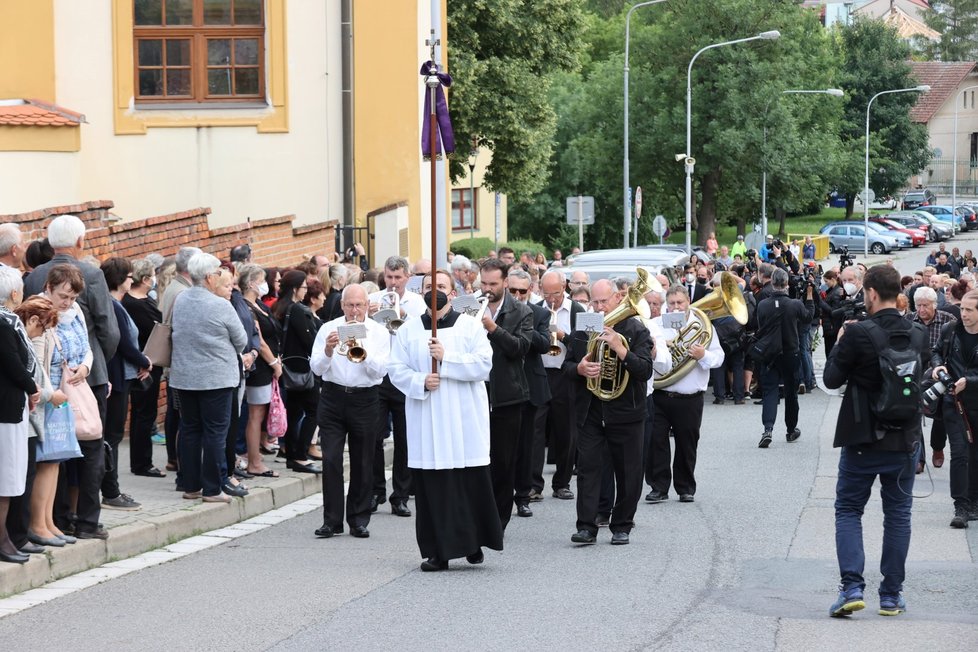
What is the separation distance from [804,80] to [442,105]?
52280mm

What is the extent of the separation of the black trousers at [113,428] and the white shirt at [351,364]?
156 cm

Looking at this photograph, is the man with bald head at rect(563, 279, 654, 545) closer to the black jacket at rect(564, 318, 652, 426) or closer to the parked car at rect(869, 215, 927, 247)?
the black jacket at rect(564, 318, 652, 426)

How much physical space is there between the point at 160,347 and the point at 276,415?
6.49ft

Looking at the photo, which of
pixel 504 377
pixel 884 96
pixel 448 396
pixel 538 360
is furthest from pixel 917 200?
pixel 448 396

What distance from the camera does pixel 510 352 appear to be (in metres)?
11.0

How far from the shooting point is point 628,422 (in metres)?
11.0

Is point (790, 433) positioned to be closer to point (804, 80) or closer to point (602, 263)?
point (602, 263)

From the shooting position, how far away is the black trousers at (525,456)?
12305 millimetres

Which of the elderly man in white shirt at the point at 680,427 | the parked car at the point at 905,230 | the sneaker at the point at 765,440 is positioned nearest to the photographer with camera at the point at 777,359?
the sneaker at the point at 765,440

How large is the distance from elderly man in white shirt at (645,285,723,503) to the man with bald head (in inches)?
79.9

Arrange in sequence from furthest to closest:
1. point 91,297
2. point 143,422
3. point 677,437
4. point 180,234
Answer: point 180,234 < point 677,437 < point 143,422 < point 91,297

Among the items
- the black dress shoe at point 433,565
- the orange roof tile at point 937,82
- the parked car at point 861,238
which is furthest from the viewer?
the orange roof tile at point 937,82

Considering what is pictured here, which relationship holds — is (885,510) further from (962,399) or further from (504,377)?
(962,399)

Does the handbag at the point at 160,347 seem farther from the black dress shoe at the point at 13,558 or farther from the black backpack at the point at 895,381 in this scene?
the black backpack at the point at 895,381
